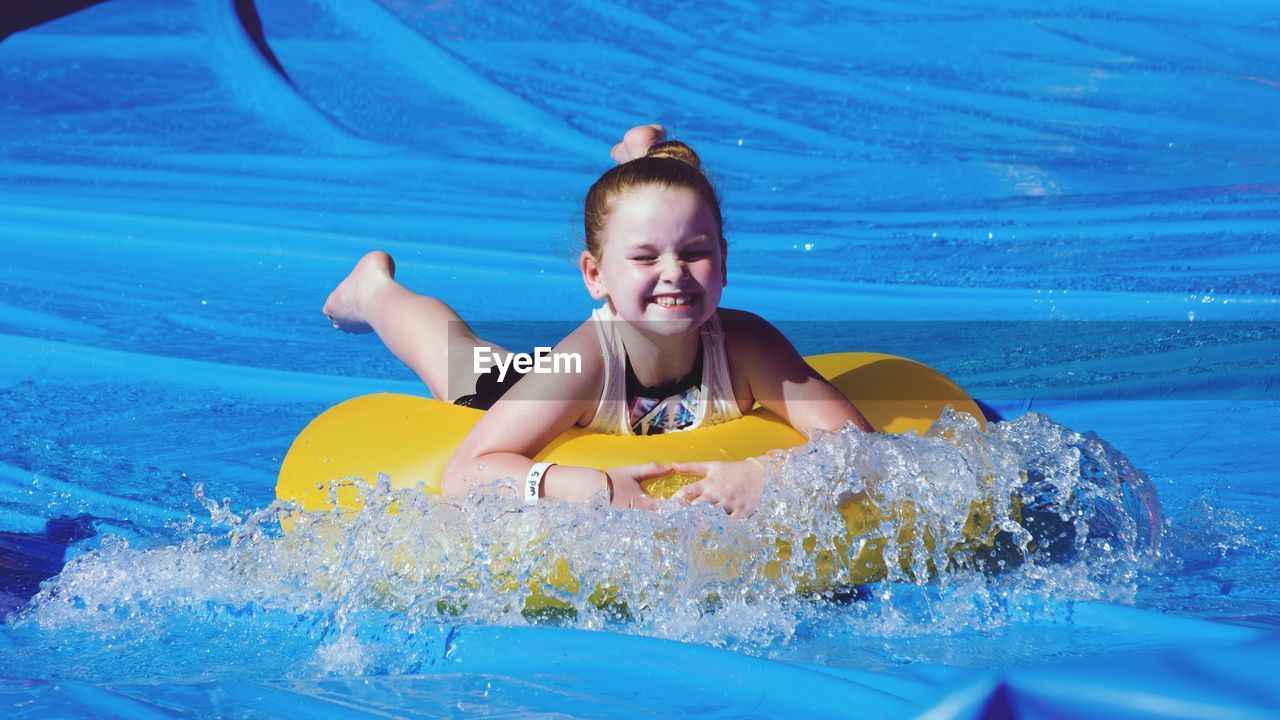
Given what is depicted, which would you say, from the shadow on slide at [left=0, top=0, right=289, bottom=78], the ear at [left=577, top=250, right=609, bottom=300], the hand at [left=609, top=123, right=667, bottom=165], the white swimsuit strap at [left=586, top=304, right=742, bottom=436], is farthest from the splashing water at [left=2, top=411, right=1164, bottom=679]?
the shadow on slide at [left=0, top=0, right=289, bottom=78]

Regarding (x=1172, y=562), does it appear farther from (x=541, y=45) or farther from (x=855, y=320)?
(x=541, y=45)

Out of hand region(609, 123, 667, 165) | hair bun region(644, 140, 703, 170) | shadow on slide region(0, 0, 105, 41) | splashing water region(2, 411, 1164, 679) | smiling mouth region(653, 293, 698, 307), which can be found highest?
shadow on slide region(0, 0, 105, 41)

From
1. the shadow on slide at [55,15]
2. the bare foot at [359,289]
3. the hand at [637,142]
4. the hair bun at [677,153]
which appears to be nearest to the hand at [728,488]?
the hair bun at [677,153]

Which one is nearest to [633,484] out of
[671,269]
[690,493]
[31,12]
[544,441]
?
[690,493]

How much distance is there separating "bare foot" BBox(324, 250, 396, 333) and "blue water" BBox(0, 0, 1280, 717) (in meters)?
0.17

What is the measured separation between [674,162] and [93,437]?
1.41 m

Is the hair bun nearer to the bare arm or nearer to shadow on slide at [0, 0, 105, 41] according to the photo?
the bare arm

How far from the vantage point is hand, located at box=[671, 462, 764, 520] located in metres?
1.68

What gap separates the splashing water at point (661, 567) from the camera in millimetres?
1612

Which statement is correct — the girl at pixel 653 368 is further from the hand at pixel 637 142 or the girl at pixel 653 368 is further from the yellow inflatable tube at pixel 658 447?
the hand at pixel 637 142

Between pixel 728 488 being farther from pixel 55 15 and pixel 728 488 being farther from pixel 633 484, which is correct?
pixel 55 15

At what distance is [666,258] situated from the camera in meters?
1.76

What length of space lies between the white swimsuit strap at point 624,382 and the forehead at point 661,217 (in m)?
0.16

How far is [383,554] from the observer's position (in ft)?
5.51
